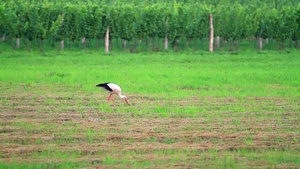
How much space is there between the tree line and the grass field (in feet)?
71.9

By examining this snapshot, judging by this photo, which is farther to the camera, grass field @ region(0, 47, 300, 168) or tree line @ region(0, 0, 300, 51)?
tree line @ region(0, 0, 300, 51)

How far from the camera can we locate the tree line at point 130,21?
38812 mm

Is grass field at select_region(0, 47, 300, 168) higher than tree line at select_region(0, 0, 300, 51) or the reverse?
the reverse

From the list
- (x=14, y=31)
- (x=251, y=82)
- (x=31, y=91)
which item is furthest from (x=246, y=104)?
(x=14, y=31)

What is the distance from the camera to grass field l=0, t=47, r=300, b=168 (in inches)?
280

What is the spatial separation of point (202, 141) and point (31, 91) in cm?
858

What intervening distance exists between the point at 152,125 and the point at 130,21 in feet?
113

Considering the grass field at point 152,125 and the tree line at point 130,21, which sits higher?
the tree line at point 130,21

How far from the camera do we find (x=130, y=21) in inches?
1702

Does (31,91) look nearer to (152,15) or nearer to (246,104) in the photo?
(246,104)

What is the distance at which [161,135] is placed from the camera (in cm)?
867

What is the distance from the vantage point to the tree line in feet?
127

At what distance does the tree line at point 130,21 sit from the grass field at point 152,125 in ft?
71.9

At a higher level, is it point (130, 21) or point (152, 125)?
point (130, 21)
